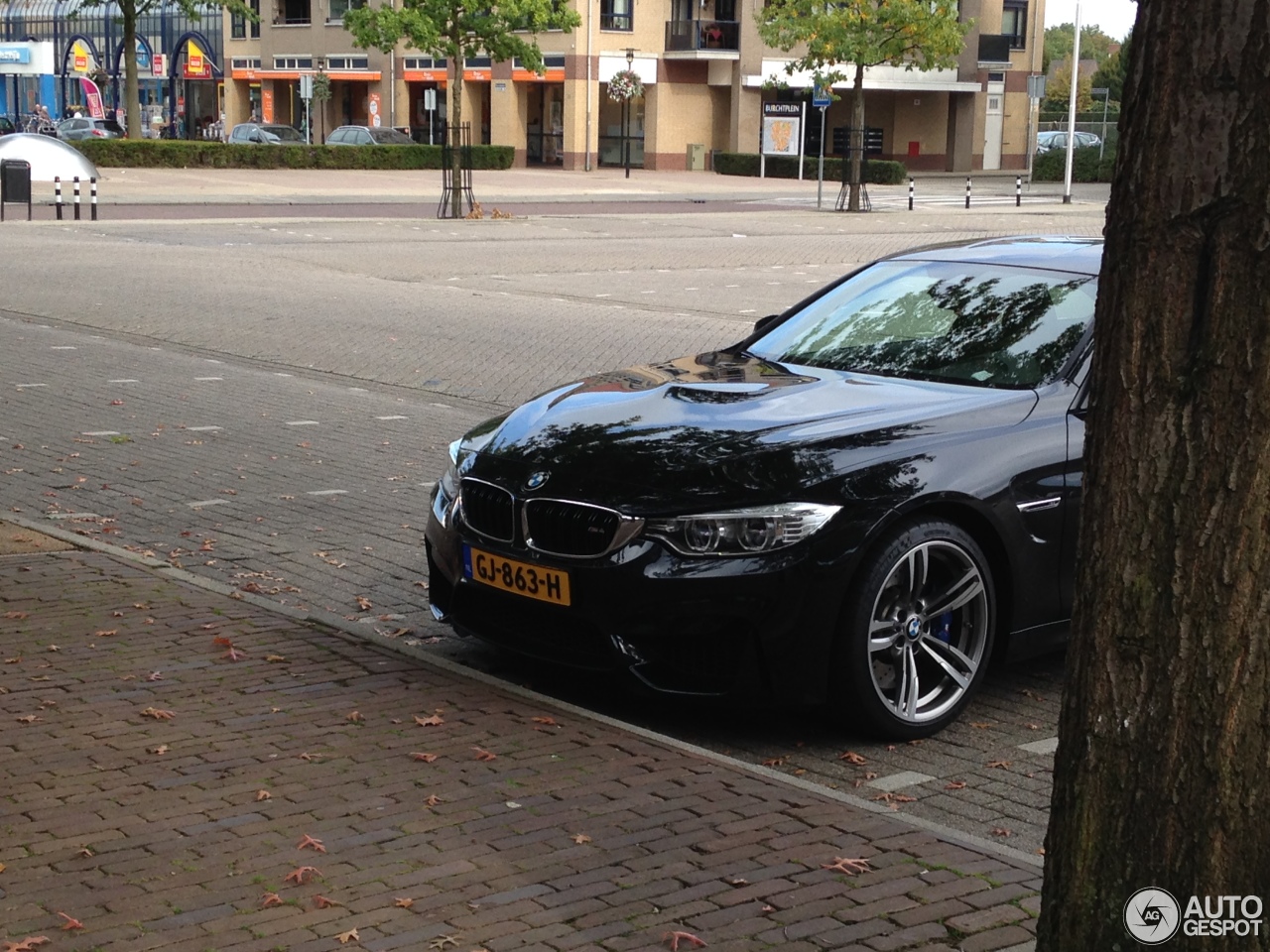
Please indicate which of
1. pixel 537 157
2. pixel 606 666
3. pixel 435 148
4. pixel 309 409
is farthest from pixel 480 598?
pixel 537 157

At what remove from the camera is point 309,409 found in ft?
37.9

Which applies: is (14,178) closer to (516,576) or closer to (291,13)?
(516,576)

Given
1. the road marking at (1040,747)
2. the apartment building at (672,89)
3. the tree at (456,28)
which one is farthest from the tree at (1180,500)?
the apartment building at (672,89)

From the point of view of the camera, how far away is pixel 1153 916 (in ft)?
9.25

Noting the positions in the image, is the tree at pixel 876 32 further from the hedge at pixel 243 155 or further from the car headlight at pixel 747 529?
the car headlight at pixel 747 529

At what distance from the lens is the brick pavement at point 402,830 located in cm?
376

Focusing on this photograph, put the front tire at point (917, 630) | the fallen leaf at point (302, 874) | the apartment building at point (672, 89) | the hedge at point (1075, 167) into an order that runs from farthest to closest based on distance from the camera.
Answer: the apartment building at point (672, 89), the hedge at point (1075, 167), the front tire at point (917, 630), the fallen leaf at point (302, 874)

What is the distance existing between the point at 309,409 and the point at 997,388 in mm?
6627

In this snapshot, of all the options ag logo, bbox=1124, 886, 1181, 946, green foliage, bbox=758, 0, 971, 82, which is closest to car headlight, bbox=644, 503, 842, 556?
ag logo, bbox=1124, 886, 1181, 946

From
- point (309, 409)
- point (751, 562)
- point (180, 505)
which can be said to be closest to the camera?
point (751, 562)

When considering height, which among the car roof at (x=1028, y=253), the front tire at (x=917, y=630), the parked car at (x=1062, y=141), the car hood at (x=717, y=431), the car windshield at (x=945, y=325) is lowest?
the front tire at (x=917, y=630)

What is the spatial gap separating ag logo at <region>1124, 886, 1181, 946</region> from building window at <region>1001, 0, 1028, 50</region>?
70.4 m

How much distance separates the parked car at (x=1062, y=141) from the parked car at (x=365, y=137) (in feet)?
73.0

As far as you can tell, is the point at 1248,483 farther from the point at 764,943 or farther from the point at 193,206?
the point at 193,206
